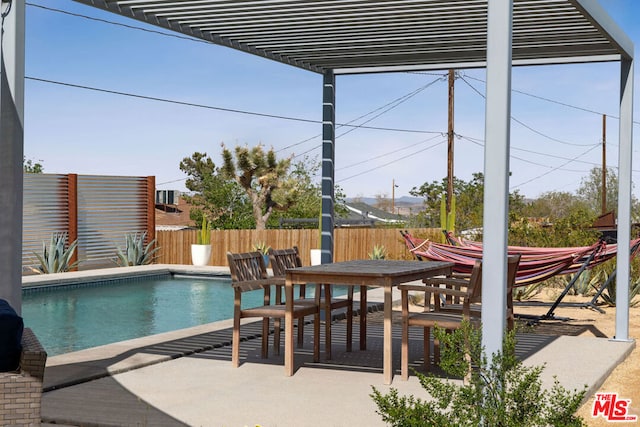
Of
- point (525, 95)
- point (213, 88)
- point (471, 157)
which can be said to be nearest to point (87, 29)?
point (213, 88)

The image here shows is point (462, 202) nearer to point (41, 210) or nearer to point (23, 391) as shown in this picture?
point (41, 210)

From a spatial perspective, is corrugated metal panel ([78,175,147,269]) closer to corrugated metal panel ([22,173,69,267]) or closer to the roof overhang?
corrugated metal panel ([22,173,69,267])

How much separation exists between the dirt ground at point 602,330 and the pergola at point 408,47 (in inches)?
37.4

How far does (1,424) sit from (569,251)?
23.6 feet

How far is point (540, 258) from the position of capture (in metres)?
9.55

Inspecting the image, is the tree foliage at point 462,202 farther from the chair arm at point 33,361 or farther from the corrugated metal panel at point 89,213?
the chair arm at point 33,361

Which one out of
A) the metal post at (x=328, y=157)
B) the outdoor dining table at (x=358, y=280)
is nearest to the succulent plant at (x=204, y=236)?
the metal post at (x=328, y=157)

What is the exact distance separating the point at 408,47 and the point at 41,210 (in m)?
10.9

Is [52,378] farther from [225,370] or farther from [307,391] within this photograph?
[307,391]

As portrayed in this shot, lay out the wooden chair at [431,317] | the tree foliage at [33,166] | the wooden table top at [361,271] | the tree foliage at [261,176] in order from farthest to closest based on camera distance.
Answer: the tree foliage at [33,166] → the tree foliage at [261,176] → the wooden table top at [361,271] → the wooden chair at [431,317]

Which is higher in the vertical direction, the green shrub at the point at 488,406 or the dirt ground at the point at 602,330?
the green shrub at the point at 488,406

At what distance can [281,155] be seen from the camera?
1292 inches

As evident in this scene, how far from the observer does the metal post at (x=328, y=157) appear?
9352 millimetres

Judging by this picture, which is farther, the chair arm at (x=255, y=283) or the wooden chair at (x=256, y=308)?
the chair arm at (x=255, y=283)
